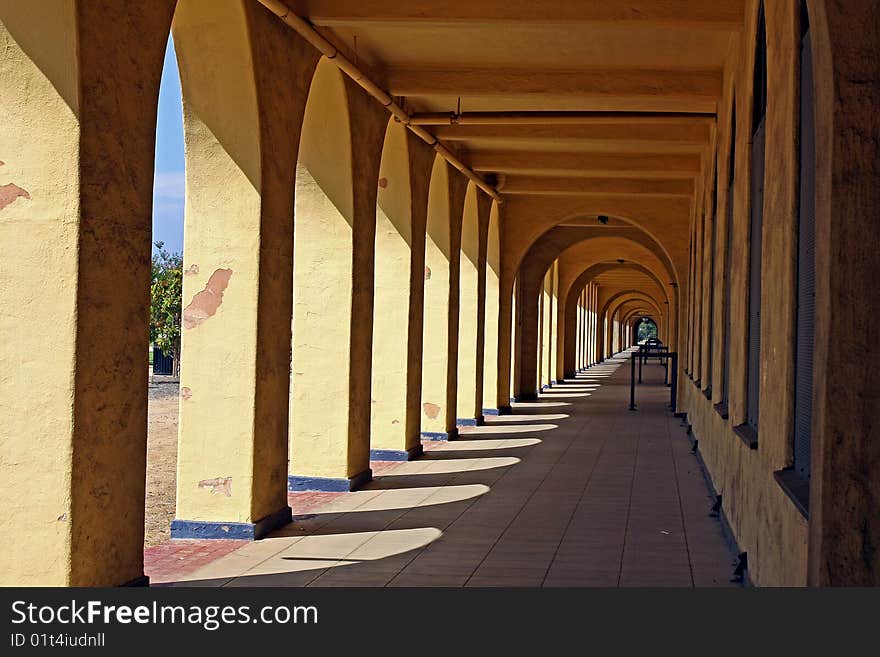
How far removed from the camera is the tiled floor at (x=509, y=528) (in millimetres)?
7270

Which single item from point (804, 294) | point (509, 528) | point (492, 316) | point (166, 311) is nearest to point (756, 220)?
point (804, 294)

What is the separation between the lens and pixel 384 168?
13.6 metres

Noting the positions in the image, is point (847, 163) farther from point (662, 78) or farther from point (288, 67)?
point (662, 78)

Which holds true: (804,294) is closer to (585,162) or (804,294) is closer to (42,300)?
(42,300)

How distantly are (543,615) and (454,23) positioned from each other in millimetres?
6773

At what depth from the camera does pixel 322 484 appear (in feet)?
35.9

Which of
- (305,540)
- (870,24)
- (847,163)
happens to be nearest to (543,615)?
(847,163)

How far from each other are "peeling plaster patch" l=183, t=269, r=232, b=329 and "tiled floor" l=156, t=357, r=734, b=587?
5.72ft

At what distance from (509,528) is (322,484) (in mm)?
2570

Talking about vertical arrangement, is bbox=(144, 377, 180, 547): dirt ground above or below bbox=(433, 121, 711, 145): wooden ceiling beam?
below

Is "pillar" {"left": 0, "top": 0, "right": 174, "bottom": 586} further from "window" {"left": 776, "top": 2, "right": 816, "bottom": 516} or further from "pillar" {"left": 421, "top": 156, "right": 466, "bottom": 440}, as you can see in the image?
"pillar" {"left": 421, "top": 156, "right": 466, "bottom": 440}

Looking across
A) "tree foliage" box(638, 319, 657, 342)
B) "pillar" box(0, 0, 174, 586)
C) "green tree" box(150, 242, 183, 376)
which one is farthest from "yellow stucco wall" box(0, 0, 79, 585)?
"tree foliage" box(638, 319, 657, 342)

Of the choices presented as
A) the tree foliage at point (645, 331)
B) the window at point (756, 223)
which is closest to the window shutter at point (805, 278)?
the window at point (756, 223)

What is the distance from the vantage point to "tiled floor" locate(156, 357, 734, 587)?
286 inches
